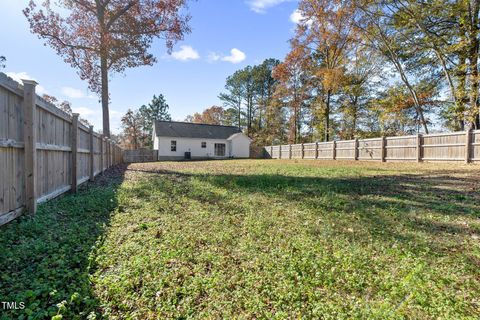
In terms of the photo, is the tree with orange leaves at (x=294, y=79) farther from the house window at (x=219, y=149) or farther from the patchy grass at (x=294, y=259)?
the patchy grass at (x=294, y=259)

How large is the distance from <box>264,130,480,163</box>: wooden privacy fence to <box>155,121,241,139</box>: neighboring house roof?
41.4 feet

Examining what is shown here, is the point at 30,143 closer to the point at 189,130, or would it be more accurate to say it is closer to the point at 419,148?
the point at 419,148

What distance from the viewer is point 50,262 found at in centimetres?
239

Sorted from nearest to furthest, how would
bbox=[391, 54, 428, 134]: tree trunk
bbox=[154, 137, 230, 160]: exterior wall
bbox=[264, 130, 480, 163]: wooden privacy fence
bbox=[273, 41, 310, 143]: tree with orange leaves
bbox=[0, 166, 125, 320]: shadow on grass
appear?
bbox=[0, 166, 125, 320]: shadow on grass, bbox=[264, 130, 480, 163]: wooden privacy fence, bbox=[391, 54, 428, 134]: tree trunk, bbox=[273, 41, 310, 143]: tree with orange leaves, bbox=[154, 137, 230, 160]: exterior wall

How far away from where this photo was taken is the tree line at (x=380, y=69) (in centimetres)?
1355

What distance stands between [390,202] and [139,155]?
947 inches

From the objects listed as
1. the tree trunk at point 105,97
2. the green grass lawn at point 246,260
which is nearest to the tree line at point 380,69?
the green grass lawn at point 246,260

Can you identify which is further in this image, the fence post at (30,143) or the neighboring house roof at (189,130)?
the neighboring house roof at (189,130)

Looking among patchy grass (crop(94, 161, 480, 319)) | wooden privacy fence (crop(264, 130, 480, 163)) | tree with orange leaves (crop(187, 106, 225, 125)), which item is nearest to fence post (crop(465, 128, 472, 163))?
wooden privacy fence (crop(264, 130, 480, 163))

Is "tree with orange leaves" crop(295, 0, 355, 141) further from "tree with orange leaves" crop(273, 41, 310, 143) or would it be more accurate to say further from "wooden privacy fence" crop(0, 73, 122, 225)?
"wooden privacy fence" crop(0, 73, 122, 225)

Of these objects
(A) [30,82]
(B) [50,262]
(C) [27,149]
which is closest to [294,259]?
(B) [50,262]

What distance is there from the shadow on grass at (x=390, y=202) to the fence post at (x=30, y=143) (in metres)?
2.68

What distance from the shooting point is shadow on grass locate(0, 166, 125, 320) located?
5.93 feet

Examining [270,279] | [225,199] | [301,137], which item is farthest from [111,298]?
[301,137]
